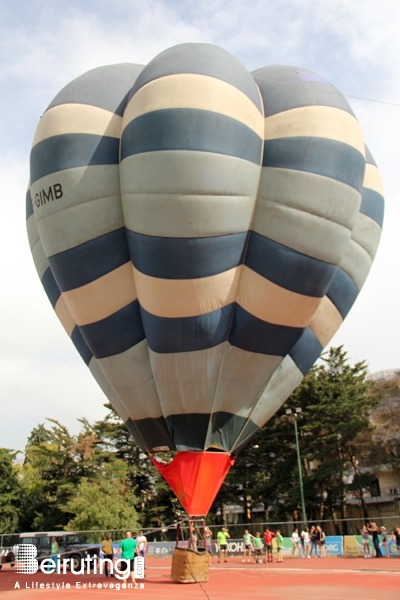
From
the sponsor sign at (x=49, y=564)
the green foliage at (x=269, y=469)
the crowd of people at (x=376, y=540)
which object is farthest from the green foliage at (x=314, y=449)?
the sponsor sign at (x=49, y=564)

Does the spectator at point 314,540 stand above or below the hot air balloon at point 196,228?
below

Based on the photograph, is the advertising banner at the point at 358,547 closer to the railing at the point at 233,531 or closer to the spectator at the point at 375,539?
the spectator at the point at 375,539

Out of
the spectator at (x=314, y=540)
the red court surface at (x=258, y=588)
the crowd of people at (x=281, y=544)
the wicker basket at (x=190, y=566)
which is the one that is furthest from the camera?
the spectator at (x=314, y=540)

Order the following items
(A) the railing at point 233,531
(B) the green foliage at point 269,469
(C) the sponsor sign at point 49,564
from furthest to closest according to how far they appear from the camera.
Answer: (B) the green foliage at point 269,469 → (A) the railing at point 233,531 → (C) the sponsor sign at point 49,564

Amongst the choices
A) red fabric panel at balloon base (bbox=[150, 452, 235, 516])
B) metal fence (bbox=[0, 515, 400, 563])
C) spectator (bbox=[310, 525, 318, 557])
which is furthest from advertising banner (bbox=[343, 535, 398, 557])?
red fabric panel at balloon base (bbox=[150, 452, 235, 516])

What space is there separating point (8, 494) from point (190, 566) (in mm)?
31752

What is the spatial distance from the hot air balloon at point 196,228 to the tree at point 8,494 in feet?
98.3

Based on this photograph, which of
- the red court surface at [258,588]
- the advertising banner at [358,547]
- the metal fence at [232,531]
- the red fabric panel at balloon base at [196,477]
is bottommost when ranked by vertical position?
the red court surface at [258,588]

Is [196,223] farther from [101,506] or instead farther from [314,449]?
[314,449]

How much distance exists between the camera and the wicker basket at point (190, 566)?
10.2m

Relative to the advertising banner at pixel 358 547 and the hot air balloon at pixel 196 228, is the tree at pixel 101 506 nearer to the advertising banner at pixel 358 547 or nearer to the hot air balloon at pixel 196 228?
the advertising banner at pixel 358 547

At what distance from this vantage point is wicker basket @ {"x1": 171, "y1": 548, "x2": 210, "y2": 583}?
33.5 ft

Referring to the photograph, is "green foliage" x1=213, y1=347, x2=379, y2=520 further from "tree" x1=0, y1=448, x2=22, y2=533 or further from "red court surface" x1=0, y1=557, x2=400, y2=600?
"red court surface" x1=0, y1=557, x2=400, y2=600

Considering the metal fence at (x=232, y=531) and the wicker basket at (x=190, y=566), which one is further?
the metal fence at (x=232, y=531)
